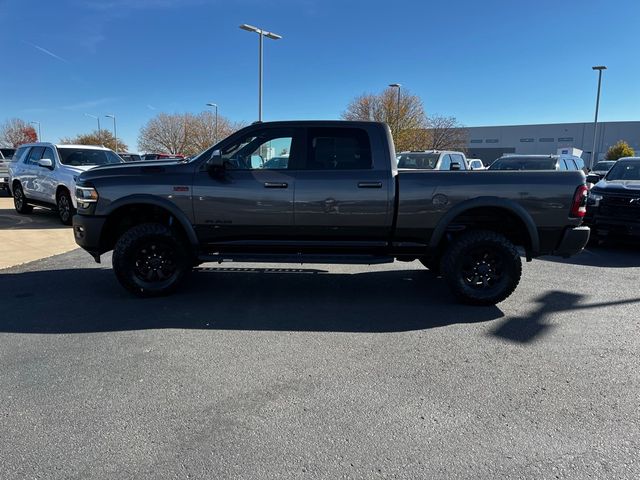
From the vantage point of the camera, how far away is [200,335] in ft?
14.5

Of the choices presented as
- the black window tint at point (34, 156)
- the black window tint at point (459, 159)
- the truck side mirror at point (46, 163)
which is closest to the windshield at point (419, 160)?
the black window tint at point (459, 159)

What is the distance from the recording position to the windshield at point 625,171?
984 centimetres

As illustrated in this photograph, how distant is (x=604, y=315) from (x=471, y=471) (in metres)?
3.56

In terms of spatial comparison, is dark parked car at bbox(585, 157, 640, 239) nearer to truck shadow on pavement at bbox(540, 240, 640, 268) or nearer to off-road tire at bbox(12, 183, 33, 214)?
truck shadow on pavement at bbox(540, 240, 640, 268)

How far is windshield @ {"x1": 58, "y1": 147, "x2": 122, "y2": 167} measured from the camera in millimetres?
11516

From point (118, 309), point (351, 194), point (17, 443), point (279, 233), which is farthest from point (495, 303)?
point (17, 443)

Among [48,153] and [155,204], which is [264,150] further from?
[48,153]

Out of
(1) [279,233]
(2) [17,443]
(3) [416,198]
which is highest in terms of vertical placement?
(3) [416,198]

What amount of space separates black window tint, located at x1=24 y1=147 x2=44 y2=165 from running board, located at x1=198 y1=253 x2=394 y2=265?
361 inches

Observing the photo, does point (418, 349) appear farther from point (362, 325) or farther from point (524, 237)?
point (524, 237)

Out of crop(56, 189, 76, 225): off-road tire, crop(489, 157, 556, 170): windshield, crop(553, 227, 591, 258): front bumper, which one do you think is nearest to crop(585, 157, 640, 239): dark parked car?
crop(489, 157, 556, 170): windshield

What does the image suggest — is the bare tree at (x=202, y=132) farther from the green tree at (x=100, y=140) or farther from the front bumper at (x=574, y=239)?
the front bumper at (x=574, y=239)

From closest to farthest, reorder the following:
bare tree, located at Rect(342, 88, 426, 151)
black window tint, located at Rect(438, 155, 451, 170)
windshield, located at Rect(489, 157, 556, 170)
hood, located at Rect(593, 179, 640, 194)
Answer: hood, located at Rect(593, 179, 640, 194), windshield, located at Rect(489, 157, 556, 170), black window tint, located at Rect(438, 155, 451, 170), bare tree, located at Rect(342, 88, 426, 151)

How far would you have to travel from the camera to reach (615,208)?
8.66m
